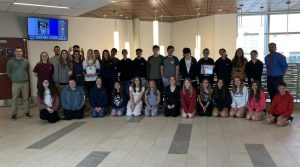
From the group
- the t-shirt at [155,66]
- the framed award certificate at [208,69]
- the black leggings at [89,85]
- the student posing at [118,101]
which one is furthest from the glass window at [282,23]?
the black leggings at [89,85]

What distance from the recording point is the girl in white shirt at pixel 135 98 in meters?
6.81

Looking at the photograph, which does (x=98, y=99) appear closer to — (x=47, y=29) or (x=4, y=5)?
(x=4, y=5)

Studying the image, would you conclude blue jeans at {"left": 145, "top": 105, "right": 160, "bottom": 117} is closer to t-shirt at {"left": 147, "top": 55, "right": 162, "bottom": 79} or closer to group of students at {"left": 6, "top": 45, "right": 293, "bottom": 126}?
group of students at {"left": 6, "top": 45, "right": 293, "bottom": 126}

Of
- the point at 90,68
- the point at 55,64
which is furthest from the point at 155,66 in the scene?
the point at 55,64

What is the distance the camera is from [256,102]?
20.5ft

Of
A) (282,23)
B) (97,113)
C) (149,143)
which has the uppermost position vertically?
(282,23)

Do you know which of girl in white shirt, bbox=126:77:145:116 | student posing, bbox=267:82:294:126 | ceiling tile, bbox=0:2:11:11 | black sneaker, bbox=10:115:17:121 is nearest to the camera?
student posing, bbox=267:82:294:126

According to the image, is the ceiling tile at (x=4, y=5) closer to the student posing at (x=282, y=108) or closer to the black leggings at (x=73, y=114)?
the black leggings at (x=73, y=114)

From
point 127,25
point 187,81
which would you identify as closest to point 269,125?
point 187,81

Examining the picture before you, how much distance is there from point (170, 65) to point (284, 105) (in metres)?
2.49

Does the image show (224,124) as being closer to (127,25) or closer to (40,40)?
(40,40)

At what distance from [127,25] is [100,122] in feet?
21.3

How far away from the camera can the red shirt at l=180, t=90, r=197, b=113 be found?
21.3ft

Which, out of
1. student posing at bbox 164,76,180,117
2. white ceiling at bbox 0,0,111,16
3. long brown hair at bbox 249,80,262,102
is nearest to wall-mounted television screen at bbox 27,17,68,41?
white ceiling at bbox 0,0,111,16
